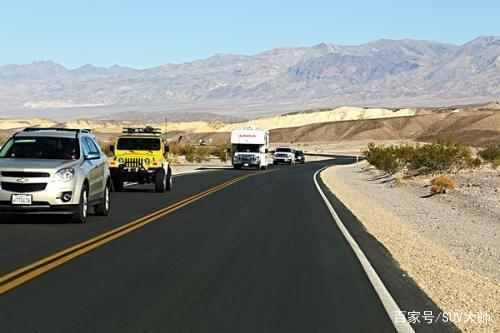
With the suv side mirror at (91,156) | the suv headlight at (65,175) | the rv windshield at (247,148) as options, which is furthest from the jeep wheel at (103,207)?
the rv windshield at (247,148)

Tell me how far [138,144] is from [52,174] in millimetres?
12131

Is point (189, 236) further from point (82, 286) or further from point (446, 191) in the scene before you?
point (446, 191)

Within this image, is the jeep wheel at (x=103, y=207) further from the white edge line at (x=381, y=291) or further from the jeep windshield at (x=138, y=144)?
the jeep windshield at (x=138, y=144)

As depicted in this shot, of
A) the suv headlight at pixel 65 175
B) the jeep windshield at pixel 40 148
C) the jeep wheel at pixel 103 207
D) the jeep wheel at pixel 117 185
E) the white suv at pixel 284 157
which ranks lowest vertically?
the white suv at pixel 284 157

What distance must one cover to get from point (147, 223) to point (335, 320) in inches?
369

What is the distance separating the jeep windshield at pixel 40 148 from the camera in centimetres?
1695

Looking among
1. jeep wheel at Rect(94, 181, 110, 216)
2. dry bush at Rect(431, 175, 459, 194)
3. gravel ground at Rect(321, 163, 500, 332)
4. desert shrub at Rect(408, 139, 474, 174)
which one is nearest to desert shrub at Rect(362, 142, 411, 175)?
desert shrub at Rect(408, 139, 474, 174)

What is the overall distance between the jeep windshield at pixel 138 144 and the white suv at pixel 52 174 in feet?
30.7

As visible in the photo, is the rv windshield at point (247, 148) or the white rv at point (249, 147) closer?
the white rv at point (249, 147)

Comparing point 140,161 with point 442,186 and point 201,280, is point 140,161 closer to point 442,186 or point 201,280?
point 442,186

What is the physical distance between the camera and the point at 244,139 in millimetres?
54781

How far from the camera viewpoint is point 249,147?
55.6 metres

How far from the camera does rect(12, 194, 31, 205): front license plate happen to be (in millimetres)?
15445

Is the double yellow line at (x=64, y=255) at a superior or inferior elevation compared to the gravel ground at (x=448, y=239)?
superior
